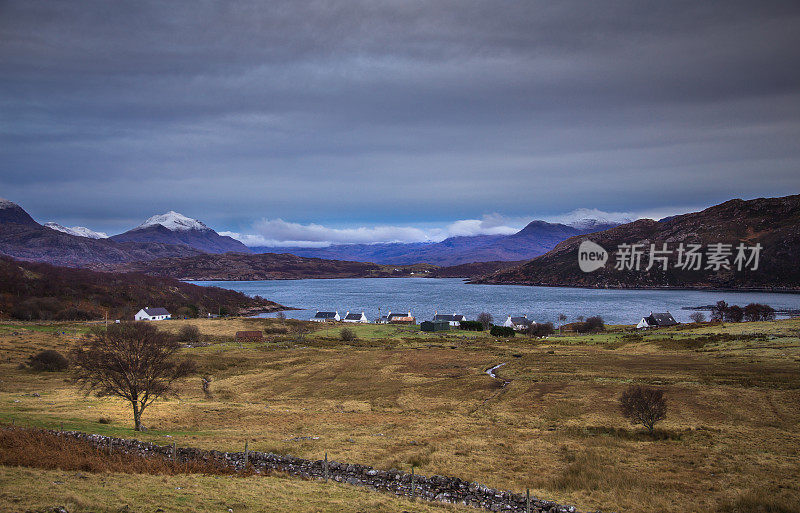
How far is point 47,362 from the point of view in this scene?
59406mm

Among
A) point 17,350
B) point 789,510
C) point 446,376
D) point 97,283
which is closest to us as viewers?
point 789,510

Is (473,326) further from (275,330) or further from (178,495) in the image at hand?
(178,495)

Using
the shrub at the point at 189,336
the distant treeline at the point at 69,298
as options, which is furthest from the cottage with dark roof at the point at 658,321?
the distant treeline at the point at 69,298

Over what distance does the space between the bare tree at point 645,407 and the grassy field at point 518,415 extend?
116cm

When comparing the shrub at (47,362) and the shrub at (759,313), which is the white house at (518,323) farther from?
Answer: the shrub at (47,362)

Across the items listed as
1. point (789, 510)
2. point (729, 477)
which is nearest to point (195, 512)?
point (789, 510)

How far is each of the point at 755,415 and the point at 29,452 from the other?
4595cm

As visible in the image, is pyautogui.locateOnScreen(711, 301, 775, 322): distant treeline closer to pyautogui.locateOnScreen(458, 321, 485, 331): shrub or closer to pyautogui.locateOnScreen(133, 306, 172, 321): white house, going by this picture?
pyautogui.locateOnScreen(458, 321, 485, 331): shrub

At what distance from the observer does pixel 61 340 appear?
80.4 meters

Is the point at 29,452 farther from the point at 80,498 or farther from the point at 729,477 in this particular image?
the point at 729,477

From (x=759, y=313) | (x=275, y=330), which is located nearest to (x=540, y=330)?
(x=759, y=313)

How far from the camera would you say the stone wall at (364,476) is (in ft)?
63.3

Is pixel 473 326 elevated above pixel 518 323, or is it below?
below

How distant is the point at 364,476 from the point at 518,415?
20.2 metres
